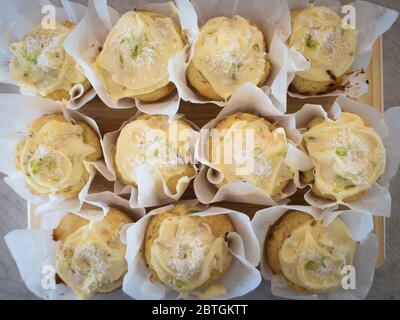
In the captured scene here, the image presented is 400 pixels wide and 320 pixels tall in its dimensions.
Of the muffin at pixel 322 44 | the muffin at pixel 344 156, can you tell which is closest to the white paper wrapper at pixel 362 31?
the muffin at pixel 322 44

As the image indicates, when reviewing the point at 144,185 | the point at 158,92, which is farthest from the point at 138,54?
the point at 144,185

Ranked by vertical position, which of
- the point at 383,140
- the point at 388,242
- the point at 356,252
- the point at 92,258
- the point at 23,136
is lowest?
the point at 388,242

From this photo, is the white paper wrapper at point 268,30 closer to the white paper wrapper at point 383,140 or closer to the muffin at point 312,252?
the white paper wrapper at point 383,140

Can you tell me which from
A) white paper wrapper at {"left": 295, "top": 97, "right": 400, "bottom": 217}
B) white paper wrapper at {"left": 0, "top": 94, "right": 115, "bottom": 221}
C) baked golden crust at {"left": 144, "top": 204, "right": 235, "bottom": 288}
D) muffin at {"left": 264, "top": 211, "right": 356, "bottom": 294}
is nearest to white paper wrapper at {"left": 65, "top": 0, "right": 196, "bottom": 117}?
white paper wrapper at {"left": 0, "top": 94, "right": 115, "bottom": 221}

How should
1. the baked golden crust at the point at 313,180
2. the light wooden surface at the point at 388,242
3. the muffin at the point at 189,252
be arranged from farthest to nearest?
the light wooden surface at the point at 388,242 → the baked golden crust at the point at 313,180 → the muffin at the point at 189,252

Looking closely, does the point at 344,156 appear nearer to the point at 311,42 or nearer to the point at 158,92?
the point at 311,42
